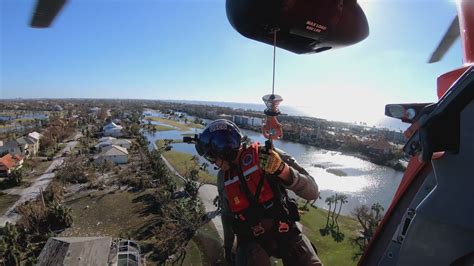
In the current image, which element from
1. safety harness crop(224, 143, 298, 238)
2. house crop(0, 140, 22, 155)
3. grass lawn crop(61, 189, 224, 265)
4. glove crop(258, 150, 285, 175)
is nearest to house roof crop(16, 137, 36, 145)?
house crop(0, 140, 22, 155)

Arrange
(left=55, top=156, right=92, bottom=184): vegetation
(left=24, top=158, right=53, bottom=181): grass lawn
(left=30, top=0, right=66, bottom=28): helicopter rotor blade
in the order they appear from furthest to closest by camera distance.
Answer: (left=24, top=158, right=53, bottom=181): grass lawn
(left=55, top=156, right=92, bottom=184): vegetation
(left=30, top=0, right=66, bottom=28): helicopter rotor blade

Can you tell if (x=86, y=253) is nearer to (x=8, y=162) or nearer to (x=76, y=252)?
(x=76, y=252)

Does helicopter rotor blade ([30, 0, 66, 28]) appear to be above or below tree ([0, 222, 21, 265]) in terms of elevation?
above

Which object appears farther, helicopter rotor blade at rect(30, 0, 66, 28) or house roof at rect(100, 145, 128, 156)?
house roof at rect(100, 145, 128, 156)

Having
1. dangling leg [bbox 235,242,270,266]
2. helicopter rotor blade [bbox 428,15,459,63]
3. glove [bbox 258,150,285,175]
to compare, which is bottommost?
dangling leg [bbox 235,242,270,266]

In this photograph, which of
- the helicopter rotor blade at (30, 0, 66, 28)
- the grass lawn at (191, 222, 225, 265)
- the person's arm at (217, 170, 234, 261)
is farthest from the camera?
the grass lawn at (191, 222, 225, 265)

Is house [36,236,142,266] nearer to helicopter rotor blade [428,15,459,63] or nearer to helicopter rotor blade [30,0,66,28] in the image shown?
helicopter rotor blade [30,0,66,28]

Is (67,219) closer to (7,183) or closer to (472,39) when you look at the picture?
(7,183)
